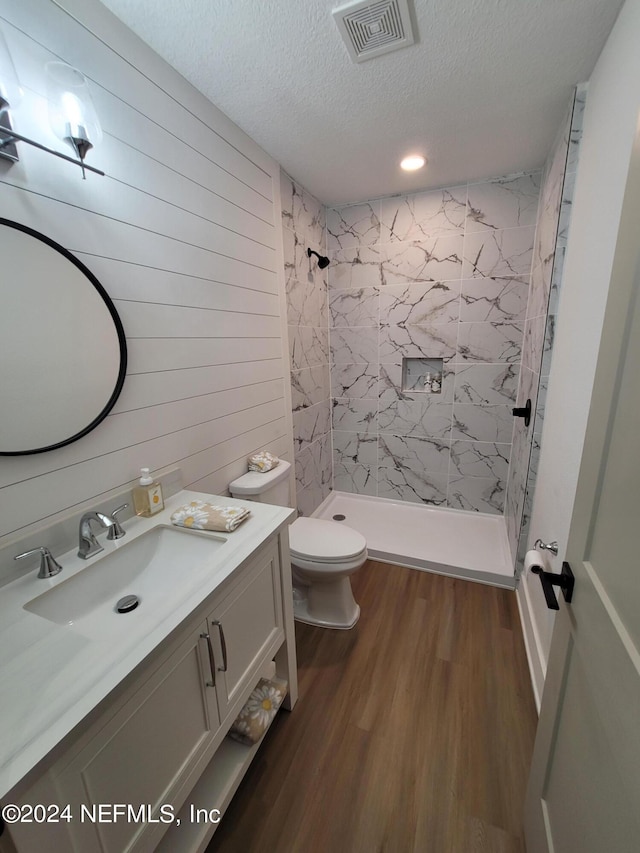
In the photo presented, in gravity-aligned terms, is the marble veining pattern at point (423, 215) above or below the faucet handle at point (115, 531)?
above

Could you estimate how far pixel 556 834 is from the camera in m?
0.80

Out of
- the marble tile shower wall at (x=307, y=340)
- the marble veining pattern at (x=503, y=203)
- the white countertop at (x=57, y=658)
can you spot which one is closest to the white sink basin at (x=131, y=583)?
the white countertop at (x=57, y=658)

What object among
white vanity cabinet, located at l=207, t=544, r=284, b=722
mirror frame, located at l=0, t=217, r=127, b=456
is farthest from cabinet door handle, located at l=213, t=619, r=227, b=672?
mirror frame, located at l=0, t=217, r=127, b=456

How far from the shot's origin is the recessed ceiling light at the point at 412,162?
77.9 inches

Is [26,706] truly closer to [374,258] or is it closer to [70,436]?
[70,436]

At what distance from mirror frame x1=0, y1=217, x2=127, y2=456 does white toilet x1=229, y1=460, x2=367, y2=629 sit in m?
0.72

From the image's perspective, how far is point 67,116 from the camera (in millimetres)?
927

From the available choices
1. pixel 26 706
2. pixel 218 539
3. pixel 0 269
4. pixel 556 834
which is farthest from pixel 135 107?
pixel 556 834

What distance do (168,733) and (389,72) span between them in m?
2.26

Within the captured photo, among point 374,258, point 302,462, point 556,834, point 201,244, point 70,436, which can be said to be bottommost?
point 556,834

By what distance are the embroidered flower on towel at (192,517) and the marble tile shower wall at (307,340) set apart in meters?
1.22

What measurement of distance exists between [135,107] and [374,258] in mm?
1839

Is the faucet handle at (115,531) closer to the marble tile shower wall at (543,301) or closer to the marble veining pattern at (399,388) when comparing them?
the marble tile shower wall at (543,301)

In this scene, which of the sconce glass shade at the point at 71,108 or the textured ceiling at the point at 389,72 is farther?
the textured ceiling at the point at 389,72
